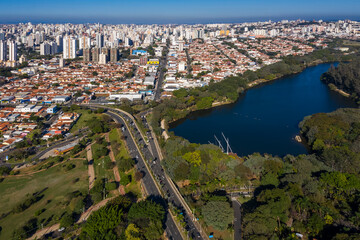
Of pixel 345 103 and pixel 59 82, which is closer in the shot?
pixel 345 103

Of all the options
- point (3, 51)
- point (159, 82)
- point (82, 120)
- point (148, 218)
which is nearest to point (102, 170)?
point (148, 218)

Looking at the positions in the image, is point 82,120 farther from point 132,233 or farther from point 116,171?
point 132,233

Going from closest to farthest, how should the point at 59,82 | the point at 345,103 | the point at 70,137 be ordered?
the point at 70,137
the point at 345,103
the point at 59,82

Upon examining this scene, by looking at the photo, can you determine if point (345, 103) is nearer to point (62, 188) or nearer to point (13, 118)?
point (62, 188)

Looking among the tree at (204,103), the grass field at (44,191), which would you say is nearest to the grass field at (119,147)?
the grass field at (44,191)

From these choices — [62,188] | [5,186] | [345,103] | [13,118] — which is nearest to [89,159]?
[62,188]

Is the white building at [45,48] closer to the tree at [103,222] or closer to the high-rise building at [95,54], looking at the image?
the high-rise building at [95,54]
